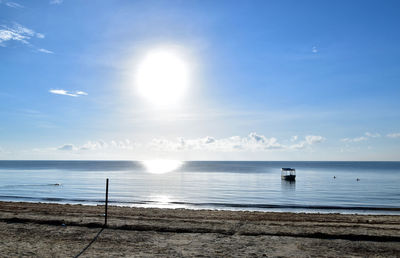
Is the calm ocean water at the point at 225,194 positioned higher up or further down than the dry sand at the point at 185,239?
further down

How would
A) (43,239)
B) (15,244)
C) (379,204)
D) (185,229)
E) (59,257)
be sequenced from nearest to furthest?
(59,257)
(15,244)
(43,239)
(185,229)
(379,204)

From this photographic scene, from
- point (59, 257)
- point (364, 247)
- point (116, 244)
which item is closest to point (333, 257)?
point (364, 247)

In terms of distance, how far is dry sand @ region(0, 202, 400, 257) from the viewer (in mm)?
11773

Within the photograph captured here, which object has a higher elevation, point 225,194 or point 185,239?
point 185,239

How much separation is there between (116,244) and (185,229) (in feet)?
12.8

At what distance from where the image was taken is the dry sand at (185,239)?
11.8 m

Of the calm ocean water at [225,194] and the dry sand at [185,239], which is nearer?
the dry sand at [185,239]

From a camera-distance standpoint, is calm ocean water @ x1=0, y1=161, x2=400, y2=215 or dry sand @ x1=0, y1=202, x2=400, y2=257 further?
calm ocean water @ x1=0, y1=161, x2=400, y2=215

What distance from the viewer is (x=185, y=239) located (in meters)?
13.8

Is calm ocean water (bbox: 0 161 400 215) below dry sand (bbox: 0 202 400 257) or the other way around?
below

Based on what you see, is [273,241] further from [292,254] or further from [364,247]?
[364,247]

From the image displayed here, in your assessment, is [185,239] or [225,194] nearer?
[185,239]

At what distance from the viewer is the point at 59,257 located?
11.1 m

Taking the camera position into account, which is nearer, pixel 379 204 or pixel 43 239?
pixel 43 239
